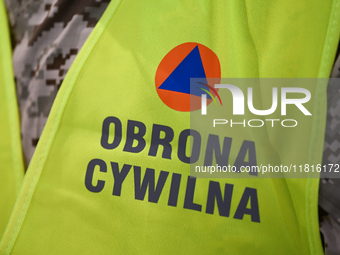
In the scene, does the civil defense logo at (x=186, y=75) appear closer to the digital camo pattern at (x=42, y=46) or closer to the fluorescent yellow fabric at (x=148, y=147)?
the fluorescent yellow fabric at (x=148, y=147)

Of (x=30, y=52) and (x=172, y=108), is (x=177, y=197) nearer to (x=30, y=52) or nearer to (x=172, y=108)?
(x=172, y=108)

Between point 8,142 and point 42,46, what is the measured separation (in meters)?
0.21

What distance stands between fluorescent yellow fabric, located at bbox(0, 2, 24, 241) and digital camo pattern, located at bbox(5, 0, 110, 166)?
0.01 meters

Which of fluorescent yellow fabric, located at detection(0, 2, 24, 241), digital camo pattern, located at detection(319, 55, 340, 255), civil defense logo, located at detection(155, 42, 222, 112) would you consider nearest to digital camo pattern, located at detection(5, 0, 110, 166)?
fluorescent yellow fabric, located at detection(0, 2, 24, 241)

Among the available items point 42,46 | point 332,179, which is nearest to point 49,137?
point 42,46

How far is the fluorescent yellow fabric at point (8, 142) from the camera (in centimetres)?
52

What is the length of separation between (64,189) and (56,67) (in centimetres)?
24

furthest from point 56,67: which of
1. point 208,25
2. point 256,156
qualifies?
point 256,156

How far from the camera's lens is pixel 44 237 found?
1.59 feet

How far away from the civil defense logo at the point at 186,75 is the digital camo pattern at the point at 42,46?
18cm

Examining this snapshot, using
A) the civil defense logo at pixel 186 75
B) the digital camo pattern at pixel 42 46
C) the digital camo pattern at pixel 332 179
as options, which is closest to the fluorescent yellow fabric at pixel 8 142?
the digital camo pattern at pixel 42 46

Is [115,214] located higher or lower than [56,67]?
lower

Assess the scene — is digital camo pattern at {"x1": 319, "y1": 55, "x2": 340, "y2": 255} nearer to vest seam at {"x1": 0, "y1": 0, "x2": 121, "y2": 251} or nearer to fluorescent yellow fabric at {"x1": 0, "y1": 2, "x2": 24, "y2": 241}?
vest seam at {"x1": 0, "y1": 0, "x2": 121, "y2": 251}

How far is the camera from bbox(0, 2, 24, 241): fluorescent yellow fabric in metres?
0.52
